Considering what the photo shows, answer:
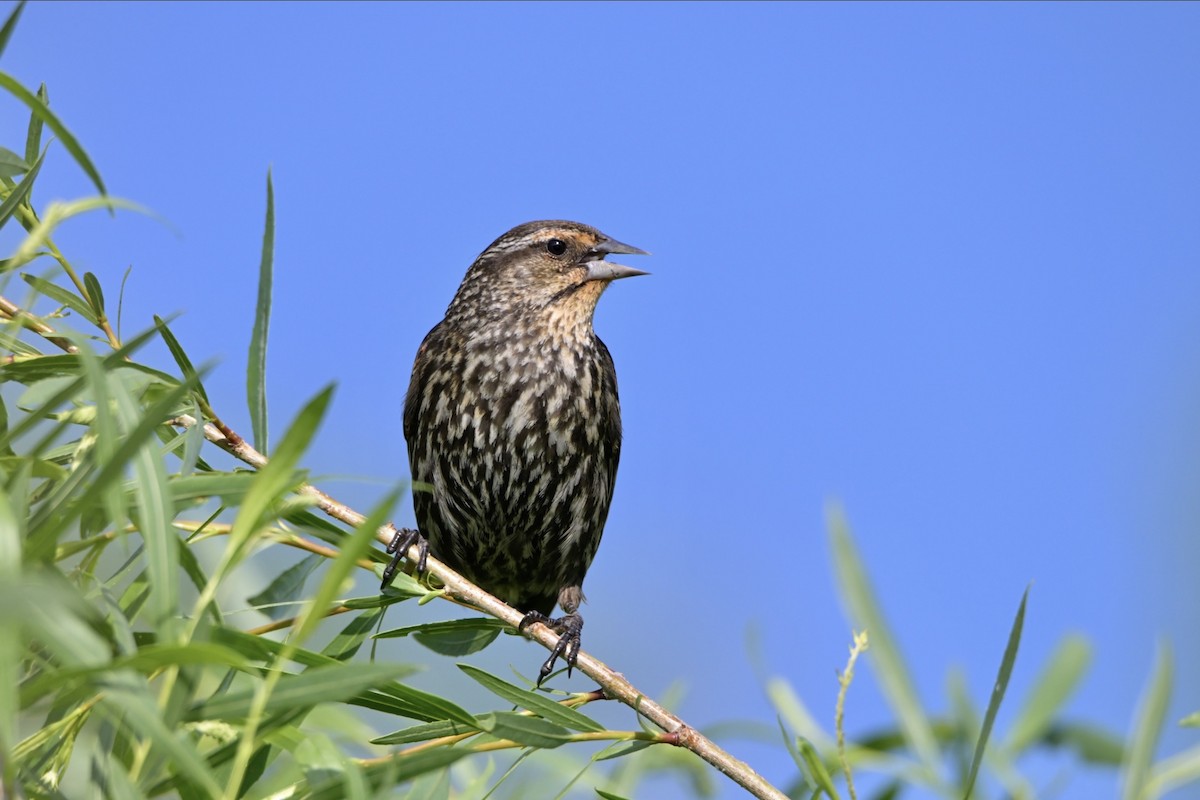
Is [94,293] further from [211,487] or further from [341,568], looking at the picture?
[341,568]

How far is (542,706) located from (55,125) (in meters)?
1.07

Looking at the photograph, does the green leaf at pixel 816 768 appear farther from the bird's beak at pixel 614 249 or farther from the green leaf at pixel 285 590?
the bird's beak at pixel 614 249

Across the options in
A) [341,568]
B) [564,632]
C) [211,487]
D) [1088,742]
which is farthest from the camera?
[564,632]

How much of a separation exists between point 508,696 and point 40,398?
84cm

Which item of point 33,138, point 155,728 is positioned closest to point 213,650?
point 155,728

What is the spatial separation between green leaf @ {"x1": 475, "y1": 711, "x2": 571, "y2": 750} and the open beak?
3.40 m

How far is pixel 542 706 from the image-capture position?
1956mm

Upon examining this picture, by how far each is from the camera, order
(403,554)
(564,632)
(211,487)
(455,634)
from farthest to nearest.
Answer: (564,632) < (403,554) < (455,634) < (211,487)

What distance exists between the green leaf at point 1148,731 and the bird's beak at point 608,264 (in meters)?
3.60

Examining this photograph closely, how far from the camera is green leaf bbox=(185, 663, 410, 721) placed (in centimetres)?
129

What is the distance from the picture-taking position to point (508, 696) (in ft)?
6.75

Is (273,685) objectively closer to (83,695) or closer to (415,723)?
(83,695)

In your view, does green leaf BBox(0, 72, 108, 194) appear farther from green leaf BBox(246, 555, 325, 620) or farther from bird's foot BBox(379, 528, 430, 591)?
green leaf BBox(246, 555, 325, 620)

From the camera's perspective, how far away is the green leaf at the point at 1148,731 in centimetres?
160
